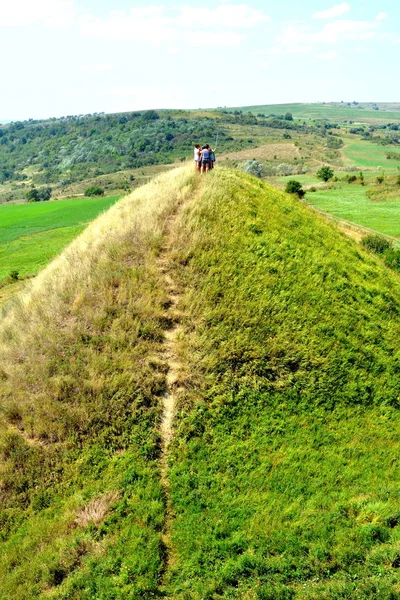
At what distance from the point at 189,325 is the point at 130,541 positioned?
21.7ft

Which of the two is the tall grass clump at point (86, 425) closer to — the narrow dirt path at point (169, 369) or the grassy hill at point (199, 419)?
the grassy hill at point (199, 419)

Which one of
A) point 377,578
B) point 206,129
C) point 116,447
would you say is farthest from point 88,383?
point 206,129

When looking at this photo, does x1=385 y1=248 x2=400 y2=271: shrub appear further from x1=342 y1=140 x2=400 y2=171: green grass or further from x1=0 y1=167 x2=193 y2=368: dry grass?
x1=342 y1=140 x2=400 y2=171: green grass

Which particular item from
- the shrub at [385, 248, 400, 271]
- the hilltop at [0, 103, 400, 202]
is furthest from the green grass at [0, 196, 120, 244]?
the hilltop at [0, 103, 400, 202]

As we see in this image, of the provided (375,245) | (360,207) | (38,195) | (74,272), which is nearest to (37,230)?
(375,245)

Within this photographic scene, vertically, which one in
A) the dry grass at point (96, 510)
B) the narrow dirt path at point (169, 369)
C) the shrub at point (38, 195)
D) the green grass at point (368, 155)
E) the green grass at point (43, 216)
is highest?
the green grass at point (368, 155)

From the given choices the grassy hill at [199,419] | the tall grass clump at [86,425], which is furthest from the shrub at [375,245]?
the tall grass clump at [86,425]

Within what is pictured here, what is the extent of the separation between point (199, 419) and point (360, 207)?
1935 inches

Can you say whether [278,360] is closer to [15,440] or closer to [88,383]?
[88,383]

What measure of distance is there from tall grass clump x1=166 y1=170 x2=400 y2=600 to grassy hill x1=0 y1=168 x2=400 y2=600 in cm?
5

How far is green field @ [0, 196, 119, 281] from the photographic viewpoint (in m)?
39.7

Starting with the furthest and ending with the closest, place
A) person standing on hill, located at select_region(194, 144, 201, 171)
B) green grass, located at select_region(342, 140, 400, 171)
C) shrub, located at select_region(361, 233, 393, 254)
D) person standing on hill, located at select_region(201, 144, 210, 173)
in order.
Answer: green grass, located at select_region(342, 140, 400, 171)
shrub, located at select_region(361, 233, 393, 254)
person standing on hill, located at select_region(194, 144, 201, 171)
person standing on hill, located at select_region(201, 144, 210, 173)

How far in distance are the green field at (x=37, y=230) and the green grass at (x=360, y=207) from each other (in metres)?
32.1

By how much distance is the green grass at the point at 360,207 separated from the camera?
4462 centimetres
